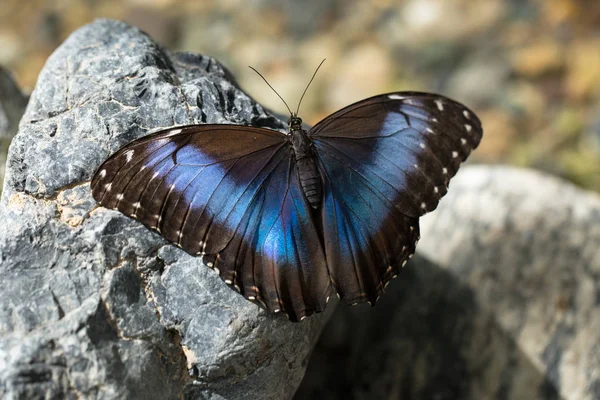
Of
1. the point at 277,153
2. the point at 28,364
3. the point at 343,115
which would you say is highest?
the point at 343,115

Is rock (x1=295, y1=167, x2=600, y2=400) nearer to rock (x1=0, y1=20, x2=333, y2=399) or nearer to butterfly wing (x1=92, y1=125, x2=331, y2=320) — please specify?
rock (x1=0, y1=20, x2=333, y2=399)

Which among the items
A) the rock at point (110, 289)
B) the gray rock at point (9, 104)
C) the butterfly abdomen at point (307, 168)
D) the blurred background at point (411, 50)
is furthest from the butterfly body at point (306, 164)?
the blurred background at point (411, 50)

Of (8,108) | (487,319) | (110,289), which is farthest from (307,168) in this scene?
(8,108)

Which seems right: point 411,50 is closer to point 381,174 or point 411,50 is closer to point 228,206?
point 381,174

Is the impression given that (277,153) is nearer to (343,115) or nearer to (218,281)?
(343,115)

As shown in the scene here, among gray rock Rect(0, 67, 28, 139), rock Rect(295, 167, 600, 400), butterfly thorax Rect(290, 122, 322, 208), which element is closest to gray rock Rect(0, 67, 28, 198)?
gray rock Rect(0, 67, 28, 139)

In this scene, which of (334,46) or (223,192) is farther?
(334,46)

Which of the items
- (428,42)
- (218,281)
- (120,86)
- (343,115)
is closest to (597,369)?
(343,115)
